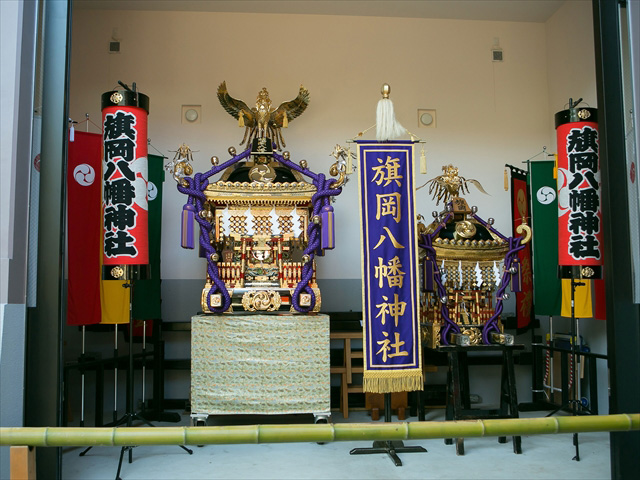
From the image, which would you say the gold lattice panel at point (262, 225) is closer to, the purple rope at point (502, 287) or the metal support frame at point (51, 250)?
the metal support frame at point (51, 250)

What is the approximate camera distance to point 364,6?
6289mm

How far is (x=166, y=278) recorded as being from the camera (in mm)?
6152

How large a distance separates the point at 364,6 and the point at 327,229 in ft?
9.41

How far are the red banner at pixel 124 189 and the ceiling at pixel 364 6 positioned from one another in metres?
2.33

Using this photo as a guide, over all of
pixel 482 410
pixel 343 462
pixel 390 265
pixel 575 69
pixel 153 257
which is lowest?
pixel 343 462

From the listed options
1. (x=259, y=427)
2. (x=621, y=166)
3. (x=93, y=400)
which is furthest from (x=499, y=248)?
(x=93, y=400)

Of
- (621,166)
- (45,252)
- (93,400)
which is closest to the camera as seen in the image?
(45,252)

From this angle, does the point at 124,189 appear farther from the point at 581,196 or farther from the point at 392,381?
the point at 581,196

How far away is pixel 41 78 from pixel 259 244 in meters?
2.19

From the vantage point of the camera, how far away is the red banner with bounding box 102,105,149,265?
14.1ft

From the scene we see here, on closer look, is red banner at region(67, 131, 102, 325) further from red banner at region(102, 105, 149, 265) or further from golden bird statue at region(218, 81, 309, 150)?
golden bird statue at region(218, 81, 309, 150)

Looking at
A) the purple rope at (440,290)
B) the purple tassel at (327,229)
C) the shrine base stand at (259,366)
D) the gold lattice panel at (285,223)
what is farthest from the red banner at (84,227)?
the purple rope at (440,290)

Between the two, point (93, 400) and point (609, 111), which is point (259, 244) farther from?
point (609, 111)

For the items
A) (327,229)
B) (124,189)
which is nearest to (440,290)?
(327,229)
